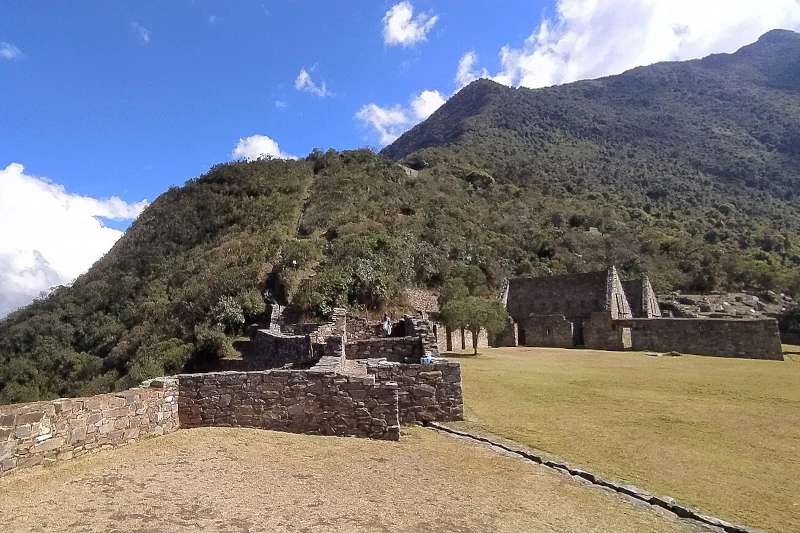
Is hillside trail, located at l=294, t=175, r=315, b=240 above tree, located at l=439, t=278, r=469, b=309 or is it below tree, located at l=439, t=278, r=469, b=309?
above

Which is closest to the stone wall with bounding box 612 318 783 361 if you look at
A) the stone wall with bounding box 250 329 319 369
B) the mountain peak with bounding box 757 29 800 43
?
the stone wall with bounding box 250 329 319 369

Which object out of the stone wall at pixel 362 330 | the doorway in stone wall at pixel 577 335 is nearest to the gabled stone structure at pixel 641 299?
the doorway in stone wall at pixel 577 335

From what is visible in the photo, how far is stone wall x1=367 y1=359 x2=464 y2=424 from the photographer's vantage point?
10500 millimetres

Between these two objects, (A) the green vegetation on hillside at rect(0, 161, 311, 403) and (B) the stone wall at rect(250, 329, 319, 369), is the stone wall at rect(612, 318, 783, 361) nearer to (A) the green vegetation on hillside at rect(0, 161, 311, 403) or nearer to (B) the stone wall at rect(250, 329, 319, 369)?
(B) the stone wall at rect(250, 329, 319, 369)

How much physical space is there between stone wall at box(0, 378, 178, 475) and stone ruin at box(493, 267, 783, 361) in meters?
27.0

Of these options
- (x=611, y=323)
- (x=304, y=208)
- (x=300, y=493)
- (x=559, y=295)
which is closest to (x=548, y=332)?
(x=611, y=323)

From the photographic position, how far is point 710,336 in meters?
26.9

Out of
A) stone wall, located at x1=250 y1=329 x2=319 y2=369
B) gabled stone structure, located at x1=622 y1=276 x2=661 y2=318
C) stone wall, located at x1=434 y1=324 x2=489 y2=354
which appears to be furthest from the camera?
gabled stone structure, located at x1=622 y1=276 x2=661 y2=318

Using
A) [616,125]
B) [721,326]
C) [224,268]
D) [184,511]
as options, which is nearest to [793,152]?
[616,125]

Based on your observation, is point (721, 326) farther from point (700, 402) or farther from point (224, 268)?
point (224, 268)

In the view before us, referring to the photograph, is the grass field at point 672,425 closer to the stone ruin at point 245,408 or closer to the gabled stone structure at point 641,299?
the stone ruin at point 245,408

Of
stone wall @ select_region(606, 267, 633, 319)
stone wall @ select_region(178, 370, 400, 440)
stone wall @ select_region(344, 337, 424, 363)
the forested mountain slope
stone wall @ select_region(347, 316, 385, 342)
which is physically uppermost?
the forested mountain slope

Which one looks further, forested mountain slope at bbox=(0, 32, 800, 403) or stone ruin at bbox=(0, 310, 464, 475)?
forested mountain slope at bbox=(0, 32, 800, 403)

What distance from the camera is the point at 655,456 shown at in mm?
8383
